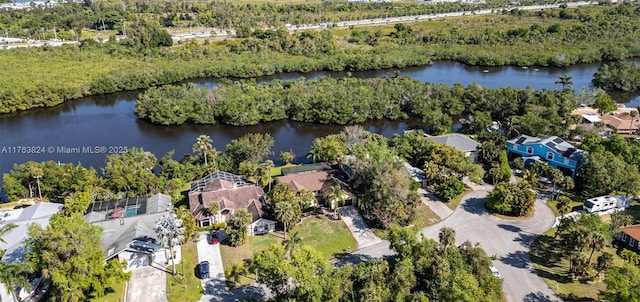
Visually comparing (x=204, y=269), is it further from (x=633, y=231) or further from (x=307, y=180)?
(x=633, y=231)

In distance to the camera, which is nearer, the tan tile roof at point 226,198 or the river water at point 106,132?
the tan tile roof at point 226,198

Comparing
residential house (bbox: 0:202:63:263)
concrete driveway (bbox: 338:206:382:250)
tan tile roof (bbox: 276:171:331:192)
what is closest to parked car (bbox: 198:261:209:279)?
concrete driveway (bbox: 338:206:382:250)

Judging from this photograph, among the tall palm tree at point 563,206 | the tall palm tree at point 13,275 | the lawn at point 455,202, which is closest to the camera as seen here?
the tall palm tree at point 13,275

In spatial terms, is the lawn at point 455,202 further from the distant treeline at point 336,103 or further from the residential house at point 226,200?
the distant treeline at point 336,103

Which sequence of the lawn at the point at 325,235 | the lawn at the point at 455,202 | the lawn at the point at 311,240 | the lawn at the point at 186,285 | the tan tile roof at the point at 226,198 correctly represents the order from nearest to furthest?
the lawn at the point at 186,285
the lawn at the point at 311,240
the lawn at the point at 325,235
the tan tile roof at the point at 226,198
the lawn at the point at 455,202

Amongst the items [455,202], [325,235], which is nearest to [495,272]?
[455,202]

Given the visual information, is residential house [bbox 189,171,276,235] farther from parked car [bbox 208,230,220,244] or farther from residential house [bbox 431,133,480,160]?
residential house [bbox 431,133,480,160]

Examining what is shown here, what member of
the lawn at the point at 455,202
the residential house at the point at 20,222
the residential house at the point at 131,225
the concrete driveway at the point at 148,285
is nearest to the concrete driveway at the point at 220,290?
the concrete driveway at the point at 148,285
